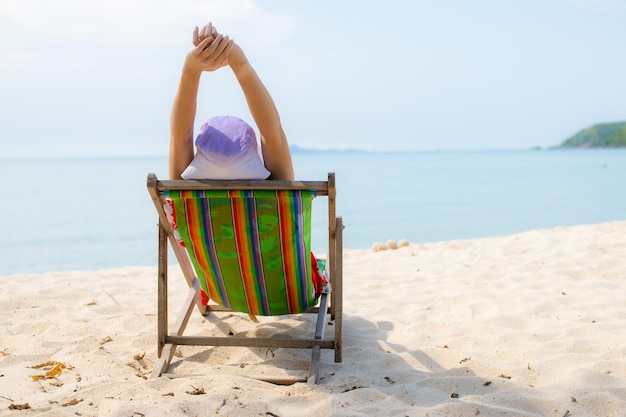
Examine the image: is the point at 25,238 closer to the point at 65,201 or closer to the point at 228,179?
the point at 65,201

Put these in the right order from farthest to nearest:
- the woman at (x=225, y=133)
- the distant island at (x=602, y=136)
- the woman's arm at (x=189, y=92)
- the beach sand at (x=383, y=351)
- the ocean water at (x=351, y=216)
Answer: the distant island at (x=602, y=136), the ocean water at (x=351, y=216), the woman at (x=225, y=133), the woman's arm at (x=189, y=92), the beach sand at (x=383, y=351)

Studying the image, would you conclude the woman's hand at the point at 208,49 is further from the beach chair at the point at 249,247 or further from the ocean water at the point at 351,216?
the ocean water at the point at 351,216

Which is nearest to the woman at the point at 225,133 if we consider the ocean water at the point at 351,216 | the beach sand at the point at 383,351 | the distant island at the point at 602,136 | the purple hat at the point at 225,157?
the purple hat at the point at 225,157

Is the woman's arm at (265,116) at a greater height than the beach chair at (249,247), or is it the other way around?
the woman's arm at (265,116)

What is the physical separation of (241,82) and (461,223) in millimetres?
12918

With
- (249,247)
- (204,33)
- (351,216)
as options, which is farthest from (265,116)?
(351,216)

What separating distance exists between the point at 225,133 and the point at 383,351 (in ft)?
4.51

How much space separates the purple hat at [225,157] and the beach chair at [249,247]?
0.23 feet

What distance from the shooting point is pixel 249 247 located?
283cm

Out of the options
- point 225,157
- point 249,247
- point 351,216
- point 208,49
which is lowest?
point 351,216

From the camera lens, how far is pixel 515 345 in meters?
3.20

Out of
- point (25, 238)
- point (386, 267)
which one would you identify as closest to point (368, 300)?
point (386, 267)

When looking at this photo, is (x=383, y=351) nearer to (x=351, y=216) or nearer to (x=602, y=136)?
(x=351, y=216)

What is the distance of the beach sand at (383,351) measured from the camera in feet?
7.85
